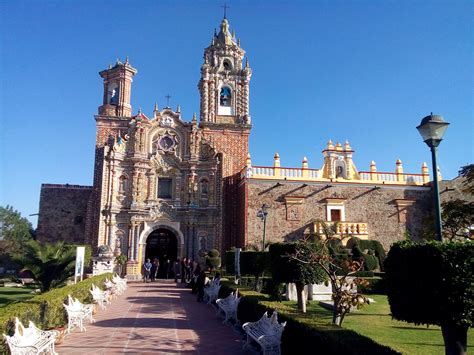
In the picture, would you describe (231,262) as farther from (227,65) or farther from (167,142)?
(227,65)

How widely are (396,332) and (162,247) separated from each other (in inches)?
793

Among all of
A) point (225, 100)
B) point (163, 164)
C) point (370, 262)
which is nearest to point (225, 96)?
point (225, 100)

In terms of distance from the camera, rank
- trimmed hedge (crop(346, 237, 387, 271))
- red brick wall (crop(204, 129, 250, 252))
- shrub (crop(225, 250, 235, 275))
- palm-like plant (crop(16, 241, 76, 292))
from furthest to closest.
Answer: red brick wall (crop(204, 129, 250, 252))
trimmed hedge (crop(346, 237, 387, 271))
shrub (crop(225, 250, 235, 275))
palm-like plant (crop(16, 241, 76, 292))

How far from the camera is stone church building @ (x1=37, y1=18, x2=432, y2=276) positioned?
26384 millimetres

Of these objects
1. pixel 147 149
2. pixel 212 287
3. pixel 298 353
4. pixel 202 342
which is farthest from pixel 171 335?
pixel 147 149

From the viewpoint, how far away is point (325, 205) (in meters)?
26.7

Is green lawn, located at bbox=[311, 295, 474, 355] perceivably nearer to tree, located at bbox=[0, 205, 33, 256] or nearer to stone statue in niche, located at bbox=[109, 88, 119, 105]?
stone statue in niche, located at bbox=[109, 88, 119, 105]

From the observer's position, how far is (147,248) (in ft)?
90.7

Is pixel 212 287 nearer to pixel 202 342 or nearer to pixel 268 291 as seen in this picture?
pixel 268 291

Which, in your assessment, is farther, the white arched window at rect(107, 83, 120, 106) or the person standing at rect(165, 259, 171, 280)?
the white arched window at rect(107, 83, 120, 106)

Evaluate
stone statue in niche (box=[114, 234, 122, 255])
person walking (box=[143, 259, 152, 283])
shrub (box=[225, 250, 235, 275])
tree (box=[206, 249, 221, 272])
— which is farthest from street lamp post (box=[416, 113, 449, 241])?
stone statue in niche (box=[114, 234, 122, 255])

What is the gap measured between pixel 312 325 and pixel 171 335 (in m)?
3.96

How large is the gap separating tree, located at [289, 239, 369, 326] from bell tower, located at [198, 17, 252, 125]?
63.9ft

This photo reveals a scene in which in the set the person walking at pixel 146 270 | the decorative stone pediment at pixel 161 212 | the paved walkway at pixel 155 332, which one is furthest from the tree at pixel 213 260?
the paved walkway at pixel 155 332
